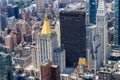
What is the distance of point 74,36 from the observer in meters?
19.2

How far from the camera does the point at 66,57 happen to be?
19.2 m

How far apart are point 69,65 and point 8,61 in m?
5.23

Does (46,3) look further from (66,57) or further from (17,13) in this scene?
(66,57)

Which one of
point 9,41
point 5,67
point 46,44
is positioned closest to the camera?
point 5,67

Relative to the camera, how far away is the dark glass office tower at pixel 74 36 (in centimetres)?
1905

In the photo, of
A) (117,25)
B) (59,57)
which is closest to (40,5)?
(117,25)

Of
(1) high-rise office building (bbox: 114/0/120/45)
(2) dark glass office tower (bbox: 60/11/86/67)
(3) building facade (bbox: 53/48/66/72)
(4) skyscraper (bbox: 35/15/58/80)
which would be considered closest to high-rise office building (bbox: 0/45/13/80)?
(4) skyscraper (bbox: 35/15/58/80)

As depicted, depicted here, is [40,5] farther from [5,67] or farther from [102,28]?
[5,67]

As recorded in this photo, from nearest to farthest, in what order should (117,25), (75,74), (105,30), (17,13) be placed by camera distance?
1. (75,74)
2. (105,30)
3. (117,25)
4. (17,13)

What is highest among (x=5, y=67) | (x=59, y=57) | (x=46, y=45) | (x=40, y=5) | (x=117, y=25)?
(x=40, y=5)

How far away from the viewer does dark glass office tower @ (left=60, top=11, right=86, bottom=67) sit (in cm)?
1905

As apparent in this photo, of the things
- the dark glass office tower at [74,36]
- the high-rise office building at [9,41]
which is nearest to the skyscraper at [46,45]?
the dark glass office tower at [74,36]

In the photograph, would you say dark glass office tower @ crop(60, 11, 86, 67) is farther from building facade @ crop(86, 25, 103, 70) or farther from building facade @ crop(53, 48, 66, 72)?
building facade @ crop(53, 48, 66, 72)

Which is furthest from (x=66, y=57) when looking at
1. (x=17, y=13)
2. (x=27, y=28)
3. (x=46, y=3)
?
(x=46, y=3)
